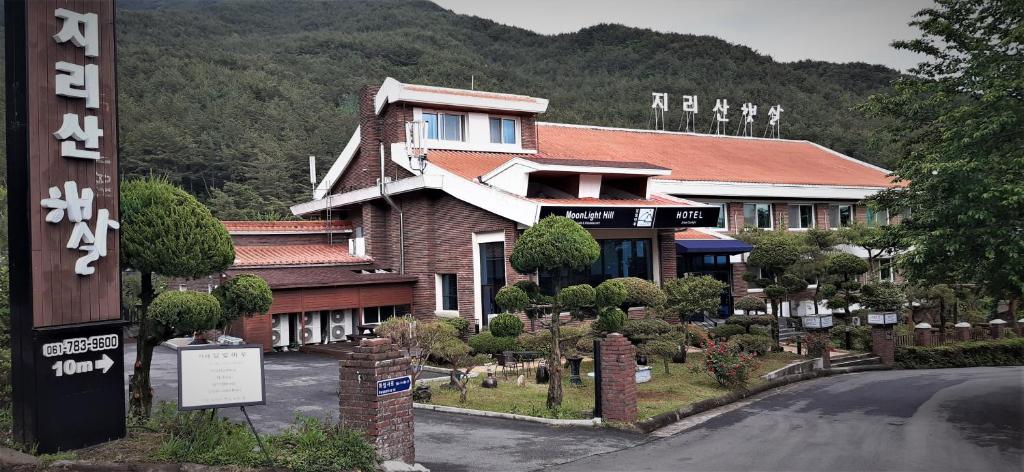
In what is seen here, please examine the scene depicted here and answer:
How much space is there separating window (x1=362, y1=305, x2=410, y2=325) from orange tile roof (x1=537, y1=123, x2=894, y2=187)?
27.7ft

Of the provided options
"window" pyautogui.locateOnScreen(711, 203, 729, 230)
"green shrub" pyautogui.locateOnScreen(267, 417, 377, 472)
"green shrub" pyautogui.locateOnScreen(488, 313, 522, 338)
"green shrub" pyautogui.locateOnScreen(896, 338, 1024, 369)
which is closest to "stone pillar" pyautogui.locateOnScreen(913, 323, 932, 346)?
"green shrub" pyautogui.locateOnScreen(896, 338, 1024, 369)

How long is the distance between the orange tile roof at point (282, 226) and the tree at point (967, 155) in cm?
2081

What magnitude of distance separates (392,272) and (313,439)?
18188mm

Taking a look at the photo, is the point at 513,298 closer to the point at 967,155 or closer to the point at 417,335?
the point at 417,335

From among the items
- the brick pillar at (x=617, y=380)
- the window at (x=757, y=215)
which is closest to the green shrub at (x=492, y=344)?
the brick pillar at (x=617, y=380)

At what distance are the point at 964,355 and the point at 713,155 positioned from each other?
15310 millimetres

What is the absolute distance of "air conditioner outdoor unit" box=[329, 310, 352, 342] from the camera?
25.8m

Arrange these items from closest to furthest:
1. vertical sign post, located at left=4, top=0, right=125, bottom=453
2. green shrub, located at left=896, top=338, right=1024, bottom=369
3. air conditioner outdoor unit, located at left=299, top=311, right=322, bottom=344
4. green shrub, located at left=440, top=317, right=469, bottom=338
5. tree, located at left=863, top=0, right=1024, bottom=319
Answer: vertical sign post, located at left=4, top=0, right=125, bottom=453 → tree, located at left=863, top=0, right=1024, bottom=319 → green shrub, located at left=440, top=317, right=469, bottom=338 → air conditioner outdoor unit, located at left=299, top=311, right=322, bottom=344 → green shrub, located at left=896, top=338, right=1024, bottom=369

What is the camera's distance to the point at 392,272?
91.6ft

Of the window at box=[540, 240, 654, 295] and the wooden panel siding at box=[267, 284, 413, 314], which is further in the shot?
the window at box=[540, 240, 654, 295]

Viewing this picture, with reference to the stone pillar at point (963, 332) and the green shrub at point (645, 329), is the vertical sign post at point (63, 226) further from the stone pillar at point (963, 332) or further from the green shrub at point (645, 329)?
the stone pillar at point (963, 332)

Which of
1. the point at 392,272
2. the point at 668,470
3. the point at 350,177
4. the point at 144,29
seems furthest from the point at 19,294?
the point at 144,29

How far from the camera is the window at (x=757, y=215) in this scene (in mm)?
34625

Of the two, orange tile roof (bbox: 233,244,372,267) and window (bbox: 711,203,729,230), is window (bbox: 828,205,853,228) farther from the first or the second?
orange tile roof (bbox: 233,244,372,267)
